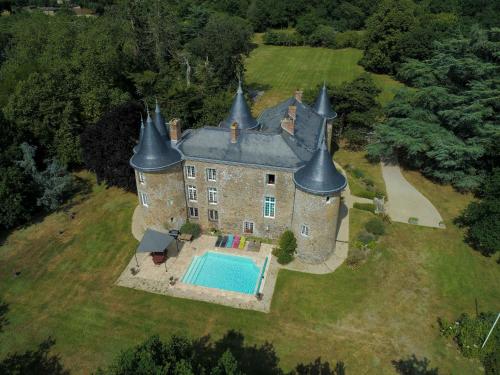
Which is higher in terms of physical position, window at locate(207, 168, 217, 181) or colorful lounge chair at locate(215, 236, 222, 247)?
window at locate(207, 168, 217, 181)

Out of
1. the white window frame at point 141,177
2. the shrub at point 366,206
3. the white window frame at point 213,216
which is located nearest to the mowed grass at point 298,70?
the shrub at point 366,206

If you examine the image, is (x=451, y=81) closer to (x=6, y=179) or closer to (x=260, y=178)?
(x=260, y=178)

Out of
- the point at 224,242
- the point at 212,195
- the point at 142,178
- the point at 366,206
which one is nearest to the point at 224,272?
the point at 224,242

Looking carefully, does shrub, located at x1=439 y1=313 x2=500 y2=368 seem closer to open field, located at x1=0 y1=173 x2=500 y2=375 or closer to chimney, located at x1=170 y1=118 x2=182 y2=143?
open field, located at x1=0 y1=173 x2=500 y2=375

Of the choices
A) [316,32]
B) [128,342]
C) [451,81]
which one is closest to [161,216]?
[128,342]

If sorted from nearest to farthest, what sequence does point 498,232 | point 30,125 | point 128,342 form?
point 128,342 → point 498,232 → point 30,125

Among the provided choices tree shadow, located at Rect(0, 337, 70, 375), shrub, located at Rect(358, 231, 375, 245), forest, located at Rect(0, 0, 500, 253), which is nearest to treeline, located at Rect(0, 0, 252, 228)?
forest, located at Rect(0, 0, 500, 253)
